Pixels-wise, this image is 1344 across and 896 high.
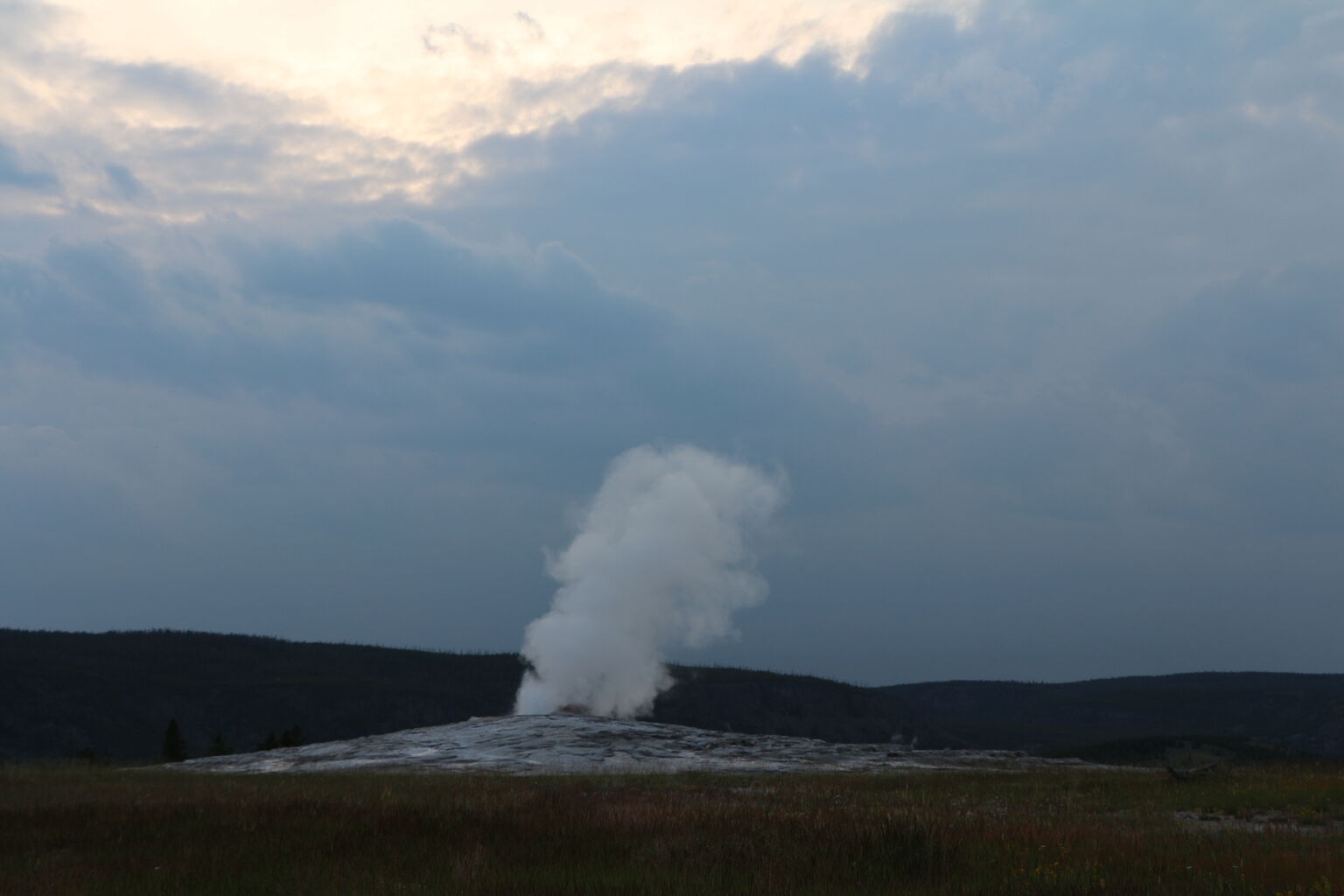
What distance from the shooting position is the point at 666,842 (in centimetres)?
1366

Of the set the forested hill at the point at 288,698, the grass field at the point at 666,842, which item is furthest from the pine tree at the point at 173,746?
the grass field at the point at 666,842

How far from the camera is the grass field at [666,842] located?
37.0ft

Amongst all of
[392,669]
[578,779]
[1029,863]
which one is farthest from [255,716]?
[1029,863]

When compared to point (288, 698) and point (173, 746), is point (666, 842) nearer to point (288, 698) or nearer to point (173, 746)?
point (173, 746)

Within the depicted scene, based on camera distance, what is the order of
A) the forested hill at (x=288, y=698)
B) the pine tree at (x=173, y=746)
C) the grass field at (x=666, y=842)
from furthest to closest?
the forested hill at (x=288, y=698) → the pine tree at (x=173, y=746) → the grass field at (x=666, y=842)

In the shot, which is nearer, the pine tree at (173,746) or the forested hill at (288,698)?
the pine tree at (173,746)

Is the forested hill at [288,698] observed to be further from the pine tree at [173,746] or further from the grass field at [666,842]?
the grass field at [666,842]

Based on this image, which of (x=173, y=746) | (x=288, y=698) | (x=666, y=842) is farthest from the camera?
(x=288, y=698)

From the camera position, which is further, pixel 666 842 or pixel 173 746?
pixel 173 746

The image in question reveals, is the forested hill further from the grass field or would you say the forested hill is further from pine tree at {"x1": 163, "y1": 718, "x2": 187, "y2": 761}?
the grass field

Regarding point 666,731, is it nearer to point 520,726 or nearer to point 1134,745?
point 520,726

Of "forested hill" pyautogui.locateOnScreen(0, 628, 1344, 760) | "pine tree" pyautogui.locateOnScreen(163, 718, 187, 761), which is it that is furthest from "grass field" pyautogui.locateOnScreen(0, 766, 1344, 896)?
"forested hill" pyautogui.locateOnScreen(0, 628, 1344, 760)

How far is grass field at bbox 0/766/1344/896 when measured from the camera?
444 inches

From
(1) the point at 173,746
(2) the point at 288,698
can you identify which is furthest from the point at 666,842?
(2) the point at 288,698
